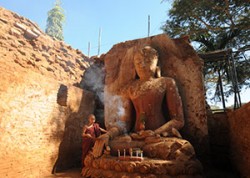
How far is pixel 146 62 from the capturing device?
4.81 meters

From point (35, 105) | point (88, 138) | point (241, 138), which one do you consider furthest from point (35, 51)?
point (241, 138)

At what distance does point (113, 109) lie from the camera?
5.05m

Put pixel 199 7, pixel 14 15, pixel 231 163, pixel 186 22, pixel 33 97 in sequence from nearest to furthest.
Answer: pixel 33 97
pixel 231 163
pixel 14 15
pixel 199 7
pixel 186 22

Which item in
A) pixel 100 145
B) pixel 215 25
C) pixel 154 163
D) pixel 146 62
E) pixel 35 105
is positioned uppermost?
pixel 215 25

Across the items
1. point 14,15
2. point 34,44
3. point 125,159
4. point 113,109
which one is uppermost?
point 14,15

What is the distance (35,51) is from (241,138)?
197 inches

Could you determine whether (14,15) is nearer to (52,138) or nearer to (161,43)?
(52,138)

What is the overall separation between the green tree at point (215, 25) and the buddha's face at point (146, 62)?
3.21 m

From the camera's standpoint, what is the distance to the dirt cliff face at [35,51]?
4.57 m

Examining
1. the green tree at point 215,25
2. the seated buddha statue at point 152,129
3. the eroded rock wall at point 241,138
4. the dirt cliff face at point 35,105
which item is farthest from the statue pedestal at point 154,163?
the green tree at point 215,25

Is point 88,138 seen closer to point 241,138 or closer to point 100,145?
point 100,145

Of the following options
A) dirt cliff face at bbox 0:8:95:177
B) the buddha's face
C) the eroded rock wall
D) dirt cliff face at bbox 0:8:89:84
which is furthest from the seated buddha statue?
dirt cliff face at bbox 0:8:89:84

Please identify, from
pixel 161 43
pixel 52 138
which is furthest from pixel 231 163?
pixel 52 138

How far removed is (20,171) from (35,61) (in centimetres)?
266
